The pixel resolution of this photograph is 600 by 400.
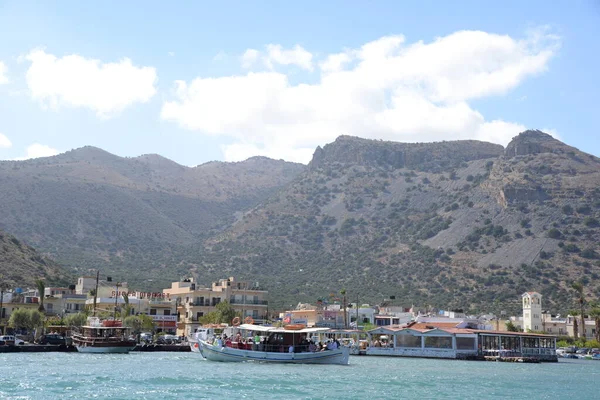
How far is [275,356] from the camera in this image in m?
71.3

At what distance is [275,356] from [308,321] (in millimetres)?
45241

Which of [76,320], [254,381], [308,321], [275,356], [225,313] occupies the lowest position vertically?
[254,381]

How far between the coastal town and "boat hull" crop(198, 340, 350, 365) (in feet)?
26.6

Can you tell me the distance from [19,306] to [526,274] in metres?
97.9

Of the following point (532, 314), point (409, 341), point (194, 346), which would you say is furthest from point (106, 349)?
point (532, 314)

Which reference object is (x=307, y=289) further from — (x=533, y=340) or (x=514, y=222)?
(x=533, y=340)

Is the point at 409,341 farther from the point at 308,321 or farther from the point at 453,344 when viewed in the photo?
the point at 308,321

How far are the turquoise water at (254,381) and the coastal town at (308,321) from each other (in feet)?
61.8

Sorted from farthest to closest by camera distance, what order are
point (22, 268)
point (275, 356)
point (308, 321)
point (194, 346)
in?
1. point (22, 268)
2. point (308, 321)
3. point (194, 346)
4. point (275, 356)

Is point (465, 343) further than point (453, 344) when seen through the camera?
Yes

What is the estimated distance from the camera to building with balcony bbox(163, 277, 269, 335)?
112m

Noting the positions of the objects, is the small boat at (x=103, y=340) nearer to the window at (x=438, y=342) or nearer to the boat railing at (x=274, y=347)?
the boat railing at (x=274, y=347)

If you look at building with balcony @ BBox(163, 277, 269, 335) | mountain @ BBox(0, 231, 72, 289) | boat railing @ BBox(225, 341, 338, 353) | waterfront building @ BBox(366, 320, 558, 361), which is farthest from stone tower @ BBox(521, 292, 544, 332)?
mountain @ BBox(0, 231, 72, 289)

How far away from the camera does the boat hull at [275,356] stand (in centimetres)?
7119
